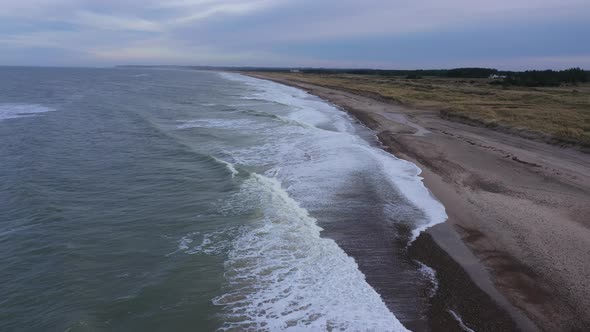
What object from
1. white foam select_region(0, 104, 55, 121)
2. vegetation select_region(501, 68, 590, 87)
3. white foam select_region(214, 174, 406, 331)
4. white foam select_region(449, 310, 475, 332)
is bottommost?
white foam select_region(214, 174, 406, 331)

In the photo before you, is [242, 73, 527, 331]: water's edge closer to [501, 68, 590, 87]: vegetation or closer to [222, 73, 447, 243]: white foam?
[222, 73, 447, 243]: white foam

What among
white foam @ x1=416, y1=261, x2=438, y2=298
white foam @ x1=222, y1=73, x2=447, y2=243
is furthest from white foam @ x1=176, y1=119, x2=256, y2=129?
white foam @ x1=416, y1=261, x2=438, y2=298

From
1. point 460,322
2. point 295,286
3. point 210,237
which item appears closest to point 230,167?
point 210,237

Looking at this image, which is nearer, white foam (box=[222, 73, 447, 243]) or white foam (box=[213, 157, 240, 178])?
white foam (box=[222, 73, 447, 243])

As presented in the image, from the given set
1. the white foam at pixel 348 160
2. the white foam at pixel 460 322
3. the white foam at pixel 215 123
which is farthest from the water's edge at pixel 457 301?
the white foam at pixel 215 123

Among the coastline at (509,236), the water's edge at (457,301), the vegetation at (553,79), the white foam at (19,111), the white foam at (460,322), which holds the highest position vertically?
the vegetation at (553,79)

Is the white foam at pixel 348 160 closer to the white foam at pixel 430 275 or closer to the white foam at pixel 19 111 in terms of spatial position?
the white foam at pixel 430 275
